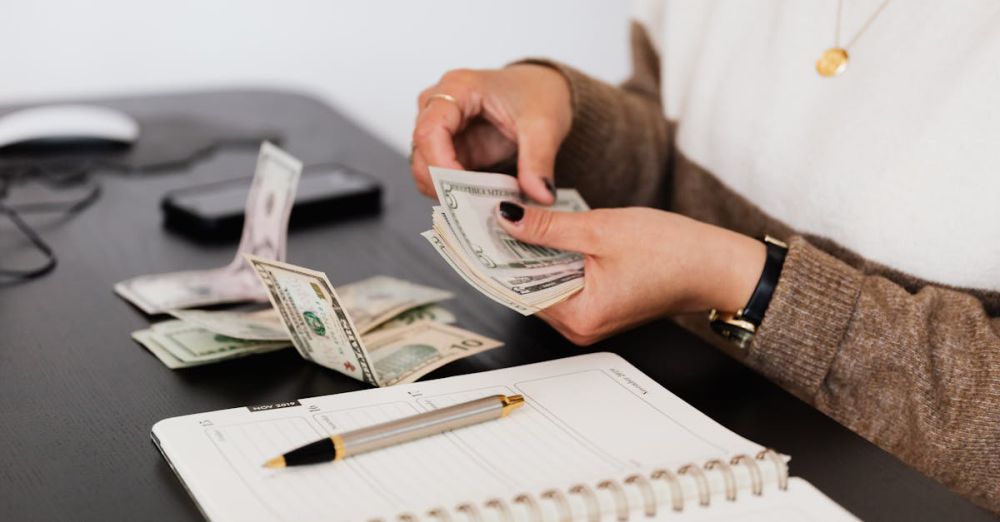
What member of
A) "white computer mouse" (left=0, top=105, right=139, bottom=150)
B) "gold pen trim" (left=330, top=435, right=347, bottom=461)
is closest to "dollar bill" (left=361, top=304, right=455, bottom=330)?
"gold pen trim" (left=330, top=435, right=347, bottom=461)

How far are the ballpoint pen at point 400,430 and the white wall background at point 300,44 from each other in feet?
4.28

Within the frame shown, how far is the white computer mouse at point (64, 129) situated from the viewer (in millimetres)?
1240

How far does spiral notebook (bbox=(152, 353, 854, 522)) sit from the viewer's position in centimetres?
55

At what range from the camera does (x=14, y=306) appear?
0.85 metres

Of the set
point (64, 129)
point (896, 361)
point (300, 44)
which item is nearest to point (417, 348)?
point (896, 361)

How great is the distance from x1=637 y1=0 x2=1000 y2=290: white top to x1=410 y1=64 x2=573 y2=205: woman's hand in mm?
205

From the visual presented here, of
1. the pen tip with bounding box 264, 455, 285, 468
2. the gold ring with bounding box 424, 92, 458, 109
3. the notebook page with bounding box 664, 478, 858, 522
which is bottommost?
the pen tip with bounding box 264, 455, 285, 468

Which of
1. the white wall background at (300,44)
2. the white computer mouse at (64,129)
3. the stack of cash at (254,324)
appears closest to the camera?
the stack of cash at (254,324)

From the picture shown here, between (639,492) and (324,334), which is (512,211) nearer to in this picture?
(324,334)

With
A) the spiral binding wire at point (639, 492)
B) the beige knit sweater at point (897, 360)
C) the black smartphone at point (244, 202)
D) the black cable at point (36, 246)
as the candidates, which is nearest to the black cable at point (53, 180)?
the black cable at point (36, 246)

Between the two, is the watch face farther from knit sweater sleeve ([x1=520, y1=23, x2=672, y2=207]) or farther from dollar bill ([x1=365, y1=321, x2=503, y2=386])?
knit sweater sleeve ([x1=520, y1=23, x2=672, y2=207])

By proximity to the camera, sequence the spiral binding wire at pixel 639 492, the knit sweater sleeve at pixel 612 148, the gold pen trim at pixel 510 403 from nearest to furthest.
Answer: the spiral binding wire at pixel 639 492 < the gold pen trim at pixel 510 403 < the knit sweater sleeve at pixel 612 148

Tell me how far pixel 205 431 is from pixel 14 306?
341 millimetres

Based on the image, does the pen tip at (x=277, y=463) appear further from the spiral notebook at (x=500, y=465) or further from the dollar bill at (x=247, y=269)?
the dollar bill at (x=247, y=269)
